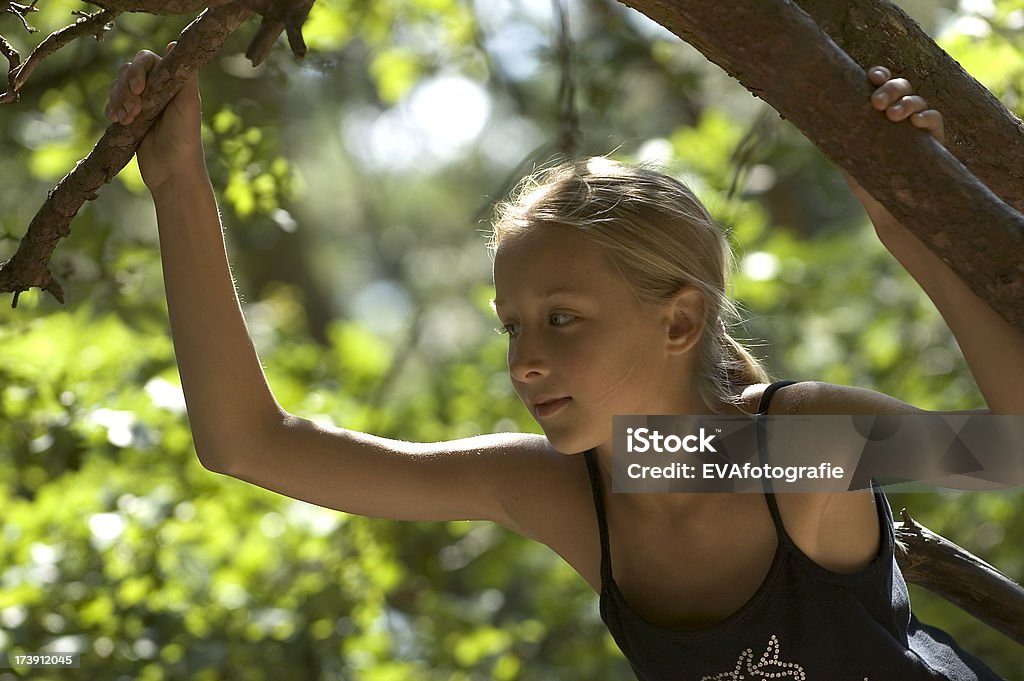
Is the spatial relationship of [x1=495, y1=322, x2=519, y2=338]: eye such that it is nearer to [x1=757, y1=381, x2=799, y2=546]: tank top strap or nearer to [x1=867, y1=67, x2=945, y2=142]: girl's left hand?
[x1=757, y1=381, x2=799, y2=546]: tank top strap

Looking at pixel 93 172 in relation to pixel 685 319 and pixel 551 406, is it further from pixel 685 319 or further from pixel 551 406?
pixel 685 319

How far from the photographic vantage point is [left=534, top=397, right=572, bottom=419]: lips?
126 cm

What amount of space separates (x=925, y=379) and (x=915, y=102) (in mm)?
2555

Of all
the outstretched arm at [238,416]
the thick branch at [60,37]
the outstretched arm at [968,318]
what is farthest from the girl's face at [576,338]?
the thick branch at [60,37]

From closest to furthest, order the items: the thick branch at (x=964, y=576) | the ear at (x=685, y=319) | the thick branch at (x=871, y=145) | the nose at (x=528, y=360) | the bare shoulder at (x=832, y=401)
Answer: the thick branch at (x=871, y=145)
the bare shoulder at (x=832, y=401)
the nose at (x=528, y=360)
the ear at (x=685, y=319)
the thick branch at (x=964, y=576)

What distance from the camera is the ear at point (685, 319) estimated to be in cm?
134

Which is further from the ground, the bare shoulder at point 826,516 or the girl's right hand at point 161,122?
the girl's right hand at point 161,122

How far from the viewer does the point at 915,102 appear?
1.00 m

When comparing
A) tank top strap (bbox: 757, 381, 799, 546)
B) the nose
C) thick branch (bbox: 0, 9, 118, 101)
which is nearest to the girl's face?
the nose

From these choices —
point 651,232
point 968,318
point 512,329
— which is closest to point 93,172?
point 512,329

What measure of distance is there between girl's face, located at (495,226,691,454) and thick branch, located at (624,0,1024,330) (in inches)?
12.6

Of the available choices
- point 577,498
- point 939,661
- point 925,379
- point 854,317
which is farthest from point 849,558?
point 854,317

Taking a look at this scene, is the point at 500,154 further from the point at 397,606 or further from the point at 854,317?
the point at 397,606

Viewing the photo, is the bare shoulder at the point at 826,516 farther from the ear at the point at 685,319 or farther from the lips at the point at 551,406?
the lips at the point at 551,406
